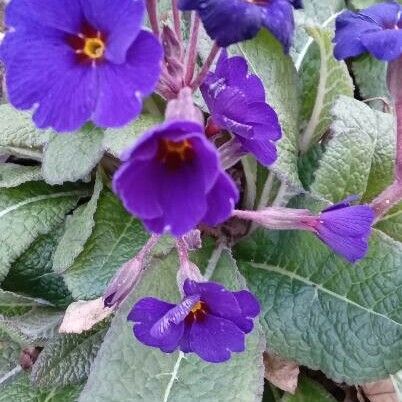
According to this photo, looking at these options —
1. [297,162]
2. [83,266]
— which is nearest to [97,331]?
[83,266]

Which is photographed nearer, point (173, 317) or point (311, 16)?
point (173, 317)

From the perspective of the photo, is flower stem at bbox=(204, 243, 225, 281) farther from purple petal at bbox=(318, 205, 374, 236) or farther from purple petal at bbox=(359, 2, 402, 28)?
purple petal at bbox=(359, 2, 402, 28)

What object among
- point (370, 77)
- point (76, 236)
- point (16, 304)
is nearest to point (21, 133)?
point (76, 236)

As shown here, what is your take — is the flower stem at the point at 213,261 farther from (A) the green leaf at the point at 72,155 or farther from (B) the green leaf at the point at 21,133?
(B) the green leaf at the point at 21,133

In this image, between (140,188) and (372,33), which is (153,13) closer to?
(140,188)

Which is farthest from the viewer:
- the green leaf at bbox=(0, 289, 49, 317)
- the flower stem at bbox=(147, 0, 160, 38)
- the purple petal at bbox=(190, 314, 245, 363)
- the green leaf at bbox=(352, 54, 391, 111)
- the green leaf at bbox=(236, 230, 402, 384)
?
the green leaf at bbox=(352, 54, 391, 111)

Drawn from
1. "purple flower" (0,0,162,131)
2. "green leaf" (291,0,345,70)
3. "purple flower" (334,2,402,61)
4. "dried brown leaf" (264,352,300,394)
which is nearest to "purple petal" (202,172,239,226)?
"purple flower" (0,0,162,131)

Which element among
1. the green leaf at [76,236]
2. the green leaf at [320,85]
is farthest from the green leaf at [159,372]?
the green leaf at [320,85]
